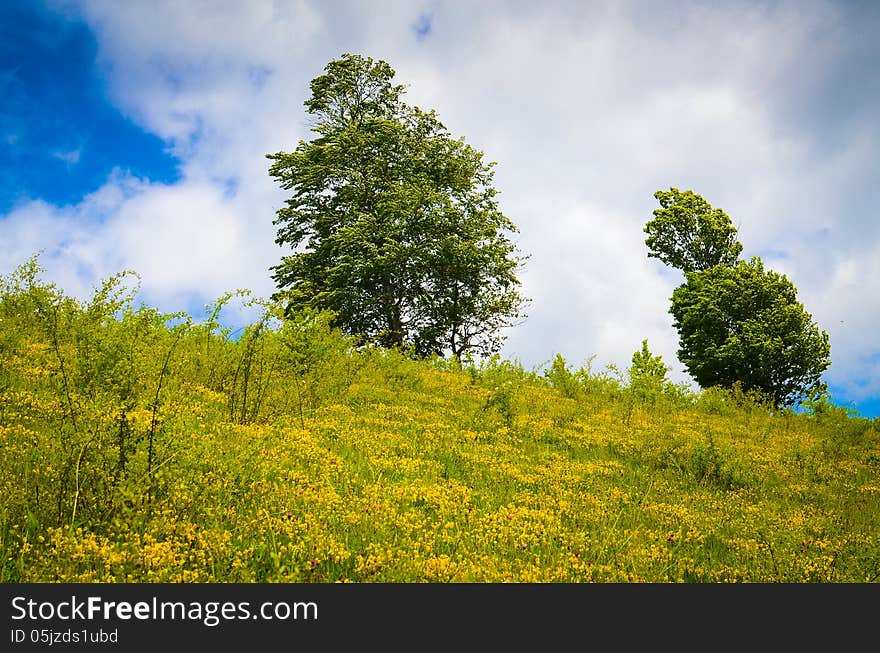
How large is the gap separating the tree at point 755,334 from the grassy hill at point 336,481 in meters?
15.5

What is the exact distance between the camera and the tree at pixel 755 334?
25.9 meters

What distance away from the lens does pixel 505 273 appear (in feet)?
82.8

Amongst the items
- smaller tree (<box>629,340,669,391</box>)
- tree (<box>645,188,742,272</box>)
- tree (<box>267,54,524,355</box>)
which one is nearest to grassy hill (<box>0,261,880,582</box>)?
smaller tree (<box>629,340,669,391</box>)

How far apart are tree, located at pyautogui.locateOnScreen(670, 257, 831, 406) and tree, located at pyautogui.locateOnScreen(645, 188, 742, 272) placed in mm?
2006

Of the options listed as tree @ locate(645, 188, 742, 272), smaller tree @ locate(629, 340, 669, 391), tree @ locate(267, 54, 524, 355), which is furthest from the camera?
tree @ locate(645, 188, 742, 272)

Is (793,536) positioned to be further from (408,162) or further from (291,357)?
(408,162)

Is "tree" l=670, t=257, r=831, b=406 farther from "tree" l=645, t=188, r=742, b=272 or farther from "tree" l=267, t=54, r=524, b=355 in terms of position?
"tree" l=267, t=54, r=524, b=355

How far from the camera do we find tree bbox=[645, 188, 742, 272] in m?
29.5

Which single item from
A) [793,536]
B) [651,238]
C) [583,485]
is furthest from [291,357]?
[651,238]

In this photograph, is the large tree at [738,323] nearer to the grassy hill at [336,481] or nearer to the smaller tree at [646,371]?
the smaller tree at [646,371]

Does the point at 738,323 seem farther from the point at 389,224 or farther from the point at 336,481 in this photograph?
the point at 336,481

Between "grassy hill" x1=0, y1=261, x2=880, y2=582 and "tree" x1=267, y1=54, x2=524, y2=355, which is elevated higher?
"tree" x1=267, y1=54, x2=524, y2=355

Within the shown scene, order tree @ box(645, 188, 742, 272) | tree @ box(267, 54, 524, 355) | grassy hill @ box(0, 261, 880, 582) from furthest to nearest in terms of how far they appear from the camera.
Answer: tree @ box(645, 188, 742, 272)
tree @ box(267, 54, 524, 355)
grassy hill @ box(0, 261, 880, 582)
